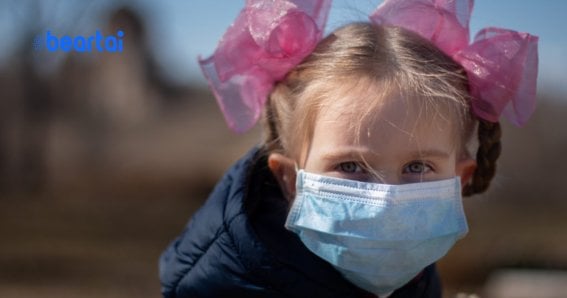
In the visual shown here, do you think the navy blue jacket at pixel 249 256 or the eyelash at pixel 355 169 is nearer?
the eyelash at pixel 355 169

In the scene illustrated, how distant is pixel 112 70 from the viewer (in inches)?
589

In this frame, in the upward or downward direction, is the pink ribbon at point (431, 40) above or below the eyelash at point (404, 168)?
above

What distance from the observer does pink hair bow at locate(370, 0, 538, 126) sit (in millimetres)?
2324

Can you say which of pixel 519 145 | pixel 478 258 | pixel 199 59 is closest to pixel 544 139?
pixel 519 145

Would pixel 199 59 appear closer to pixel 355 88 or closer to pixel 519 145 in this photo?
pixel 355 88

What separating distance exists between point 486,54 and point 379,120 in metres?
0.45

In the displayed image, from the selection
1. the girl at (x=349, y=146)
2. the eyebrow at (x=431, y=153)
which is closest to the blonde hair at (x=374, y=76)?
the girl at (x=349, y=146)

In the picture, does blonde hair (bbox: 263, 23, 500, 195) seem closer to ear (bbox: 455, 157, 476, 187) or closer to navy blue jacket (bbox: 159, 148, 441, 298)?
ear (bbox: 455, 157, 476, 187)

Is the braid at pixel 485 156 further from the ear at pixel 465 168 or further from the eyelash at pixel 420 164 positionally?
the eyelash at pixel 420 164

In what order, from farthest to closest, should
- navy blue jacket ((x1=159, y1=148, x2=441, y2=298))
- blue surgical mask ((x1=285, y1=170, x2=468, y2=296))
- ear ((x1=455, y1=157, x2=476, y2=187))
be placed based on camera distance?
1. ear ((x1=455, y1=157, x2=476, y2=187))
2. navy blue jacket ((x1=159, y1=148, x2=441, y2=298))
3. blue surgical mask ((x1=285, y1=170, x2=468, y2=296))

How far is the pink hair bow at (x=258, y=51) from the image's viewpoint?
2336 millimetres

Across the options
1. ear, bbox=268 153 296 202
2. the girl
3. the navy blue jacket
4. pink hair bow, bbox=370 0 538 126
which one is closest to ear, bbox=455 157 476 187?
the girl

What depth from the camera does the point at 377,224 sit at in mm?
2084

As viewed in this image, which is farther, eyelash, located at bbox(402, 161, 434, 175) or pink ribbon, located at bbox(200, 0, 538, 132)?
pink ribbon, located at bbox(200, 0, 538, 132)
